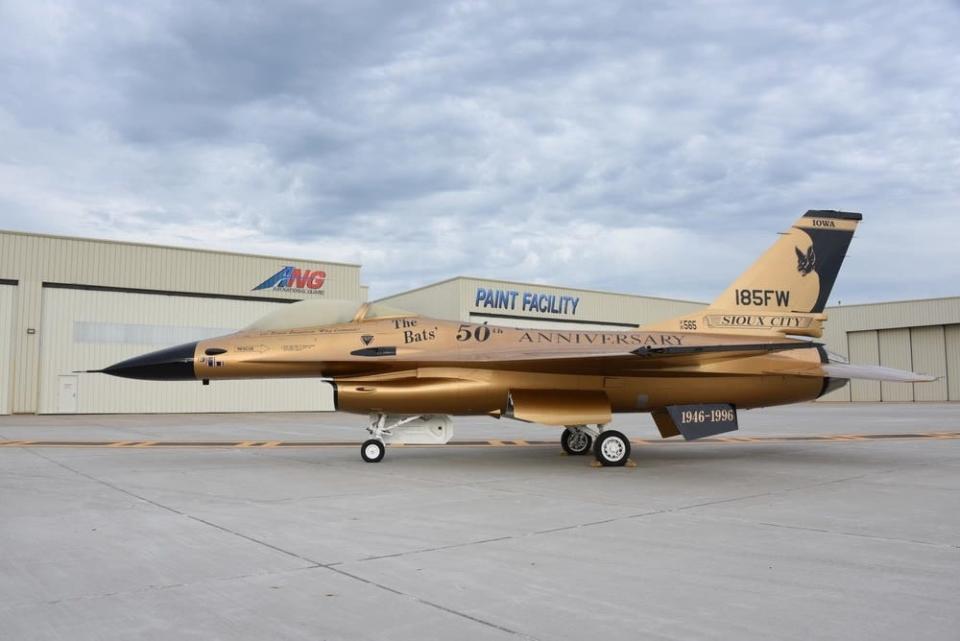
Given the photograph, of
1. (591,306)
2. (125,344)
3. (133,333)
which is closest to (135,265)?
(133,333)

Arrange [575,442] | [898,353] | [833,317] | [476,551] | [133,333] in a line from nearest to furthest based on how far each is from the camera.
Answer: [476,551]
[575,442]
[133,333]
[898,353]
[833,317]

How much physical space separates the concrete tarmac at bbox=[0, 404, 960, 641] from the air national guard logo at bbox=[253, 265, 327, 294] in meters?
23.7

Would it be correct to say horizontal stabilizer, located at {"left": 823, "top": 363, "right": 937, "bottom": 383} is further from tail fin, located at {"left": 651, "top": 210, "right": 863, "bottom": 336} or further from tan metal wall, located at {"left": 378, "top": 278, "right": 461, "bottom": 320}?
tan metal wall, located at {"left": 378, "top": 278, "right": 461, "bottom": 320}

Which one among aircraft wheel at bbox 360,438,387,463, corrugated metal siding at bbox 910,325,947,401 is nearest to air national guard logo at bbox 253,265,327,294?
aircraft wheel at bbox 360,438,387,463

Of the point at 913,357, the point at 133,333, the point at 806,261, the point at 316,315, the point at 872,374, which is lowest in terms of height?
the point at 872,374

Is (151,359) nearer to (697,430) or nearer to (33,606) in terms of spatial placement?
(33,606)

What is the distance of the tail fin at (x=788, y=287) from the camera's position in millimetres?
12391

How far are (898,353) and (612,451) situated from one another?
52.3 meters

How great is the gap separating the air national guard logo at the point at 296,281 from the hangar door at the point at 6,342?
10.2 metres

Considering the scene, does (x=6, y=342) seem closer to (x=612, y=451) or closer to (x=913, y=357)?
(x=612, y=451)

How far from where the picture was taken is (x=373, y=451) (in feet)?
37.0

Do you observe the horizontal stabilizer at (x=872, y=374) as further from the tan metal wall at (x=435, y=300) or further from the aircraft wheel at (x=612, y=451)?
the tan metal wall at (x=435, y=300)

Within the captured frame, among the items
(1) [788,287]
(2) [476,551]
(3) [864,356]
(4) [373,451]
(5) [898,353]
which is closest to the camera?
(2) [476,551]

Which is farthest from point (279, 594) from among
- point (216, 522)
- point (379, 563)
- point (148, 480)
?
point (148, 480)
